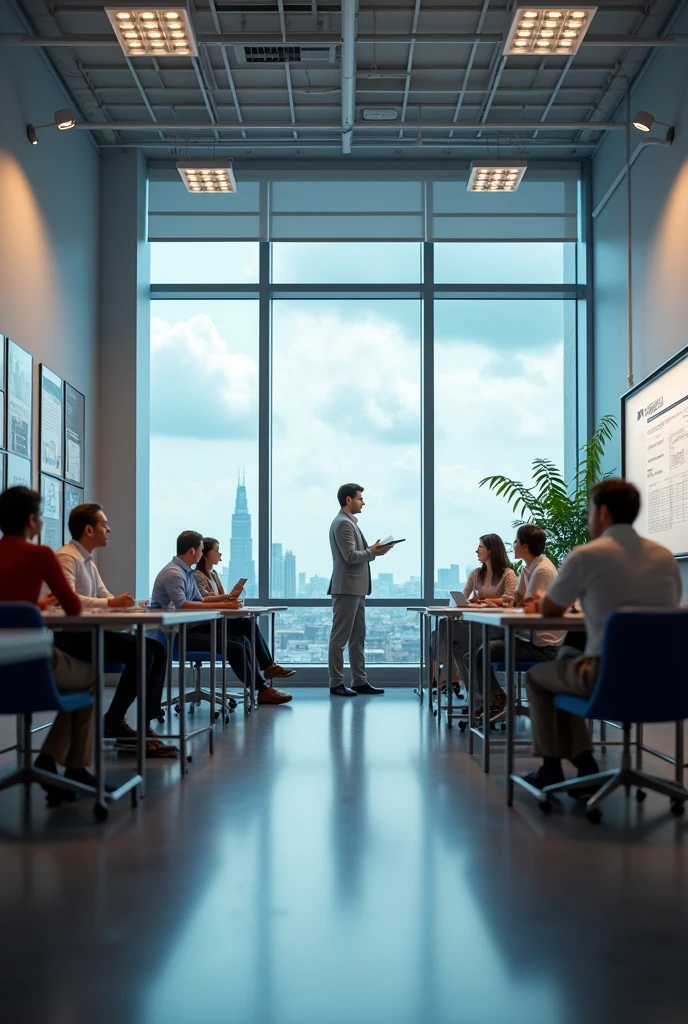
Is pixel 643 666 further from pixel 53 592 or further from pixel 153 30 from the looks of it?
pixel 153 30

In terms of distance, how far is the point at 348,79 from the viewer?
7023 millimetres

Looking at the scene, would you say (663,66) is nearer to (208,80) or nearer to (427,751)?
(208,80)

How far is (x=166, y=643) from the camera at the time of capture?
18.2ft

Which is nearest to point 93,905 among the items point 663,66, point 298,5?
point 298,5

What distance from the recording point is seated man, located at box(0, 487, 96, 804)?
356 centimetres

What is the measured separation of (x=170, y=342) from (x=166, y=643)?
4214 millimetres

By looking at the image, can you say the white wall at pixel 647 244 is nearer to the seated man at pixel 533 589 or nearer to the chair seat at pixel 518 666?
the seated man at pixel 533 589

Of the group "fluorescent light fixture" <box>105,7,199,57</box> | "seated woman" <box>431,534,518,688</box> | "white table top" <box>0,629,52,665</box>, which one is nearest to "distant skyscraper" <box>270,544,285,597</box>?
"seated woman" <box>431,534,518,688</box>

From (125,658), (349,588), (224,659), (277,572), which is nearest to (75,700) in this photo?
(125,658)

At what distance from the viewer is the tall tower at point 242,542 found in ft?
29.0

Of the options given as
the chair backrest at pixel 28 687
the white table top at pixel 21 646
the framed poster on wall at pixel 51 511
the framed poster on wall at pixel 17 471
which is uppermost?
the framed poster on wall at pixel 17 471

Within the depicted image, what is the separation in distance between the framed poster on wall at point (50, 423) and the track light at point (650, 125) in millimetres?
4304

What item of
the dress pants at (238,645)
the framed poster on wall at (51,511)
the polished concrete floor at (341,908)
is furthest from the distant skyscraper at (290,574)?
the polished concrete floor at (341,908)

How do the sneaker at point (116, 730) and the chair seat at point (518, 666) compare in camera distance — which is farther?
the chair seat at point (518, 666)
